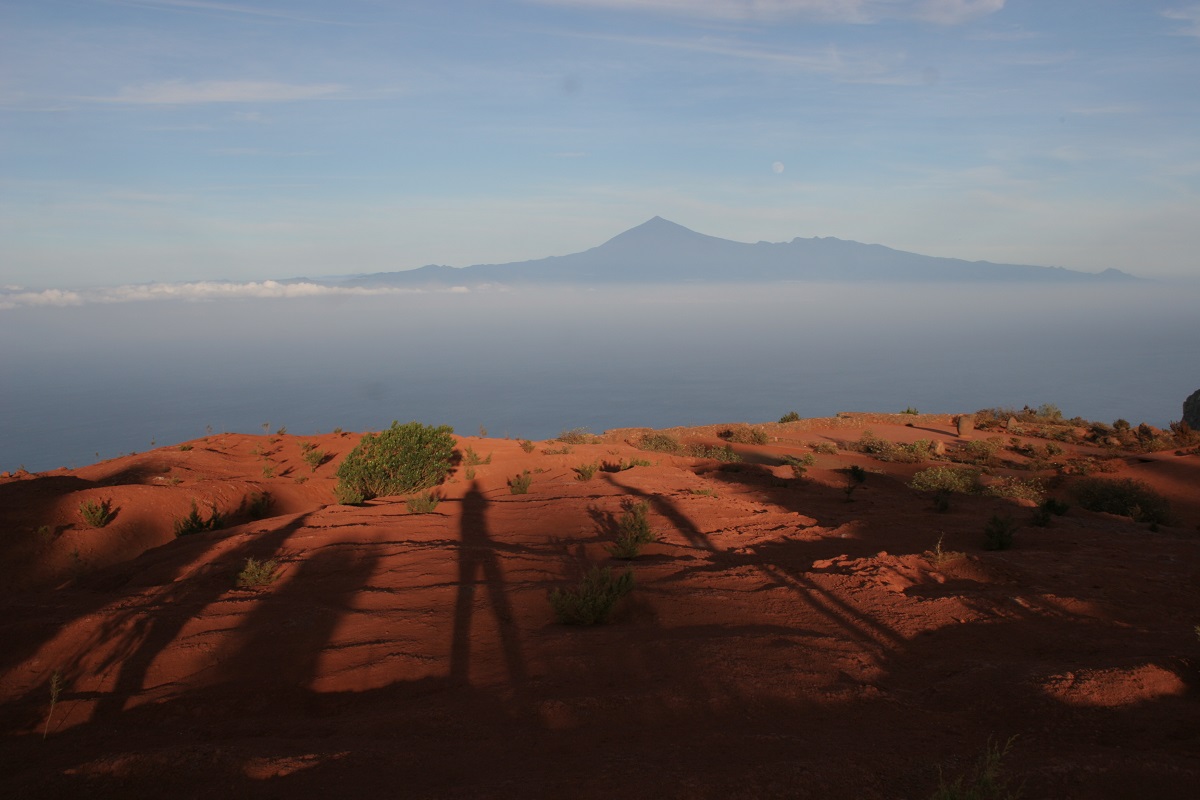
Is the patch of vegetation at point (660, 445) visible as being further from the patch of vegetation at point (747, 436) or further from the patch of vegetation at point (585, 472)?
the patch of vegetation at point (585, 472)

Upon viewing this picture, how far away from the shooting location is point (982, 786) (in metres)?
3.22

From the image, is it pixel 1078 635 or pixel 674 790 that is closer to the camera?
pixel 674 790

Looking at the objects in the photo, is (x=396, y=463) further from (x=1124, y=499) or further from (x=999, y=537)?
(x=1124, y=499)

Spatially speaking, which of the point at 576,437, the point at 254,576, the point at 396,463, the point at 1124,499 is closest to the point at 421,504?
the point at 396,463

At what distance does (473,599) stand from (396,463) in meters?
7.14

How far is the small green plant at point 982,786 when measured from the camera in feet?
9.79

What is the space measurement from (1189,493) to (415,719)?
17715 mm

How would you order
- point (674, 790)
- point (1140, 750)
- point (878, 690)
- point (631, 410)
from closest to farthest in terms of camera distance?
point (674, 790), point (1140, 750), point (878, 690), point (631, 410)

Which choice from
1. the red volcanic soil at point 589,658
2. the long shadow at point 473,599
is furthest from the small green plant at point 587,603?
the long shadow at point 473,599

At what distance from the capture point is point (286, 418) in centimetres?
16512

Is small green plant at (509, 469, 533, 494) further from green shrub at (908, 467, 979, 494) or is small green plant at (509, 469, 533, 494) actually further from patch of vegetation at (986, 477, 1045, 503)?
patch of vegetation at (986, 477, 1045, 503)

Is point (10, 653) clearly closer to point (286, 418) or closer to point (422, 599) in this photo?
point (422, 599)

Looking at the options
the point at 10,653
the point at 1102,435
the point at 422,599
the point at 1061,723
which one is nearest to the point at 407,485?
the point at 422,599

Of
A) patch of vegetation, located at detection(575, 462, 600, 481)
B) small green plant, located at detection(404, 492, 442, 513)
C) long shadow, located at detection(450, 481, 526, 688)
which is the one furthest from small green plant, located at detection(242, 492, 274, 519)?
patch of vegetation, located at detection(575, 462, 600, 481)
